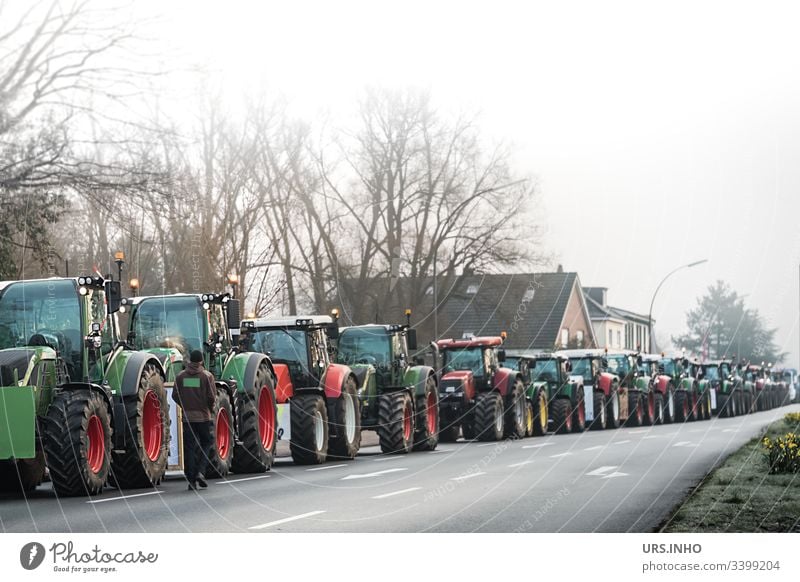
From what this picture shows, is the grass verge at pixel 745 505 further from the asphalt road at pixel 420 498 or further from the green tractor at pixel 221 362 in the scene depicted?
the green tractor at pixel 221 362

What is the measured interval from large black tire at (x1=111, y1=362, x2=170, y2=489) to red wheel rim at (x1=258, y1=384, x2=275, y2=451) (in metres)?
2.41

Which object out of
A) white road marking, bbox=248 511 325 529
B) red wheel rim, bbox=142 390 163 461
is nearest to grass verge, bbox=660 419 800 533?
white road marking, bbox=248 511 325 529

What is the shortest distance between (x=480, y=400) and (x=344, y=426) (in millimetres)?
4503

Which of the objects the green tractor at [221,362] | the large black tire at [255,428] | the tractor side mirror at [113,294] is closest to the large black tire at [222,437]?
the green tractor at [221,362]

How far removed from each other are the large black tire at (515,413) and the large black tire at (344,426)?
4.82 m

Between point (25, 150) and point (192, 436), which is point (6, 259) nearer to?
point (25, 150)

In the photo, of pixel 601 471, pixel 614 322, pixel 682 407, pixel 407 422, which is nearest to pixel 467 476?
pixel 601 471

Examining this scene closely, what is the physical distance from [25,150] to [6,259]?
110 cm

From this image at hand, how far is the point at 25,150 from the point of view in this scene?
1066 centimetres

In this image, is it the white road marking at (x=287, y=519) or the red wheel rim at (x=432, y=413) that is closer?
the white road marking at (x=287, y=519)

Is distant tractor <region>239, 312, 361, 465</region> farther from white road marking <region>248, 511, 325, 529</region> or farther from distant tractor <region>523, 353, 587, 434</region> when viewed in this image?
white road marking <region>248, 511, 325, 529</region>

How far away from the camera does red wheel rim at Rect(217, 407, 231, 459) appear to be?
13.9m

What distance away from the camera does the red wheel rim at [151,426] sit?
1234 centimetres
